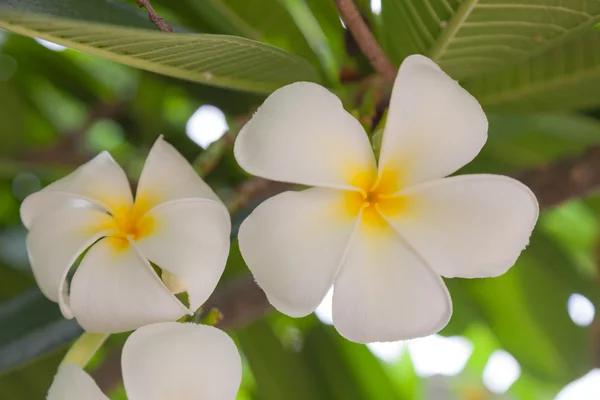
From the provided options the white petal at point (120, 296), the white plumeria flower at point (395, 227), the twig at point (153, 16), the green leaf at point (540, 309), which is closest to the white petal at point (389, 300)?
the white plumeria flower at point (395, 227)

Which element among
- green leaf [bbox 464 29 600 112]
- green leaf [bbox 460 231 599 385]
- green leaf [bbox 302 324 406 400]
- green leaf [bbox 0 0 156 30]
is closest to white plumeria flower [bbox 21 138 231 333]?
green leaf [bbox 0 0 156 30]

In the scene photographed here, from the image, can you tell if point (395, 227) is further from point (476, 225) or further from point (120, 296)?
point (120, 296)

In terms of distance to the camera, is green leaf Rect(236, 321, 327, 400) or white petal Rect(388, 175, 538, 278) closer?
white petal Rect(388, 175, 538, 278)

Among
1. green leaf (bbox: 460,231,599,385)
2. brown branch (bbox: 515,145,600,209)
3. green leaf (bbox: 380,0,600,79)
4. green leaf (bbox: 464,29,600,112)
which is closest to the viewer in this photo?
green leaf (bbox: 380,0,600,79)

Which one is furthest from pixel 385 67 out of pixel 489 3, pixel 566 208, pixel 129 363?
pixel 566 208

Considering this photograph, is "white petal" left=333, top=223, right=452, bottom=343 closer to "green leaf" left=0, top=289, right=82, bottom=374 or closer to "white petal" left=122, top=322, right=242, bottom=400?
"white petal" left=122, top=322, right=242, bottom=400

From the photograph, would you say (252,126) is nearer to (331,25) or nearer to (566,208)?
(331,25)
